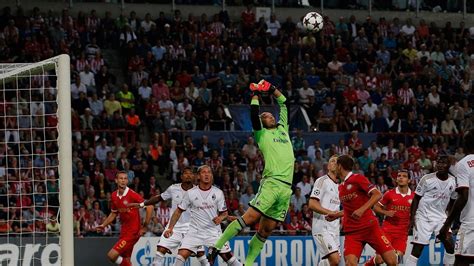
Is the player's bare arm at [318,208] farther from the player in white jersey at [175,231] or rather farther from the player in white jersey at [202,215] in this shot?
the player in white jersey at [175,231]

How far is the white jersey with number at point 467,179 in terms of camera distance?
1280cm

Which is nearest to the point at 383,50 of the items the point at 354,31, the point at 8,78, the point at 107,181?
the point at 354,31

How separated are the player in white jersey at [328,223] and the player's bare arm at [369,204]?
6.34ft

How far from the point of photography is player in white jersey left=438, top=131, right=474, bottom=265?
12750 mm

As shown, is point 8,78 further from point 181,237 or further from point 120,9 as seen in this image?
point 120,9

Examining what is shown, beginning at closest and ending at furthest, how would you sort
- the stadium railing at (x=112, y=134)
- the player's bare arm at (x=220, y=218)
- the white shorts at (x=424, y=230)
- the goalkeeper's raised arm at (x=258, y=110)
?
the goalkeeper's raised arm at (x=258, y=110)
the player's bare arm at (x=220, y=218)
the white shorts at (x=424, y=230)
the stadium railing at (x=112, y=134)

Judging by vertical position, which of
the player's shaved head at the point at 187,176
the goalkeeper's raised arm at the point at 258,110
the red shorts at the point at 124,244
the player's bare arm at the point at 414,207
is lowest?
the red shorts at the point at 124,244

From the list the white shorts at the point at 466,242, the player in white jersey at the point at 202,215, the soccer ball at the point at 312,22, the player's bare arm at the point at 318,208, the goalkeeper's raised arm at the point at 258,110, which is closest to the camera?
the white shorts at the point at 466,242

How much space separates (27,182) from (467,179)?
11.0m

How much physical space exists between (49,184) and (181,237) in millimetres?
6155

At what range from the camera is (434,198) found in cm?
1973

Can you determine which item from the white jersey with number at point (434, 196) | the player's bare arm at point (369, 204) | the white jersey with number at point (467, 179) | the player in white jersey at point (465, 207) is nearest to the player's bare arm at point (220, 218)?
the white jersey with number at point (434, 196)

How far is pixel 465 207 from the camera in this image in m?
13.0

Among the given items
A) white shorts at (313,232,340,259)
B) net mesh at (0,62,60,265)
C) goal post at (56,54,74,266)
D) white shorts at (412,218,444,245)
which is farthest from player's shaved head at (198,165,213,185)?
goal post at (56,54,74,266)
